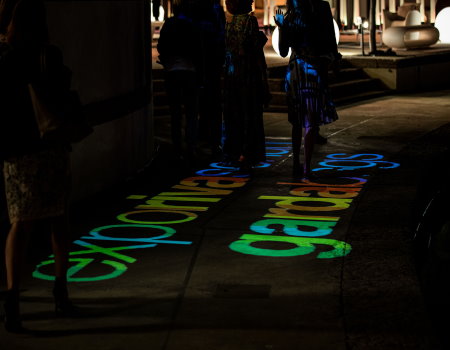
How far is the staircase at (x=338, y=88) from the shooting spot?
556 inches

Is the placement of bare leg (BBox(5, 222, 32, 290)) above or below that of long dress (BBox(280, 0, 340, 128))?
below

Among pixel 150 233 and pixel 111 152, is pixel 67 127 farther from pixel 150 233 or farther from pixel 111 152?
pixel 111 152

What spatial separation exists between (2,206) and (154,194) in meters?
2.37

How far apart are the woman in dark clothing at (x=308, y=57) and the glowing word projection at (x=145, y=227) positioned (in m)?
0.90

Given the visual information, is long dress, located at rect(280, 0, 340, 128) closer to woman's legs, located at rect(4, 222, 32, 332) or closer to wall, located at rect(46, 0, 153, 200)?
wall, located at rect(46, 0, 153, 200)

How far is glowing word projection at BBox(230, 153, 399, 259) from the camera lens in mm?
6484

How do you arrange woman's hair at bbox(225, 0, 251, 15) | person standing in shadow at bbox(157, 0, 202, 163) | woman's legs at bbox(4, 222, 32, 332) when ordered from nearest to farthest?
woman's legs at bbox(4, 222, 32, 332), woman's hair at bbox(225, 0, 251, 15), person standing in shadow at bbox(157, 0, 202, 163)

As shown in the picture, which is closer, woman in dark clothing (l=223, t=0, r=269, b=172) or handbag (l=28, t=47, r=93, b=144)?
handbag (l=28, t=47, r=93, b=144)

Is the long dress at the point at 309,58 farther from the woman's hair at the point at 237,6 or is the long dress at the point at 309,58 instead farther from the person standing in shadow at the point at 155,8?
the person standing in shadow at the point at 155,8

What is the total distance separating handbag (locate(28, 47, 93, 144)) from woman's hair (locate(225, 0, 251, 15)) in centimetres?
430

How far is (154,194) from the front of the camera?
329 inches

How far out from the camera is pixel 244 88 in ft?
30.1

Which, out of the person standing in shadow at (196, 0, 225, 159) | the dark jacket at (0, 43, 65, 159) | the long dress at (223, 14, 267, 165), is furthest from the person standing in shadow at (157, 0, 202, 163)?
the dark jacket at (0, 43, 65, 159)

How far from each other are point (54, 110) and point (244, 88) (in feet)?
14.8
